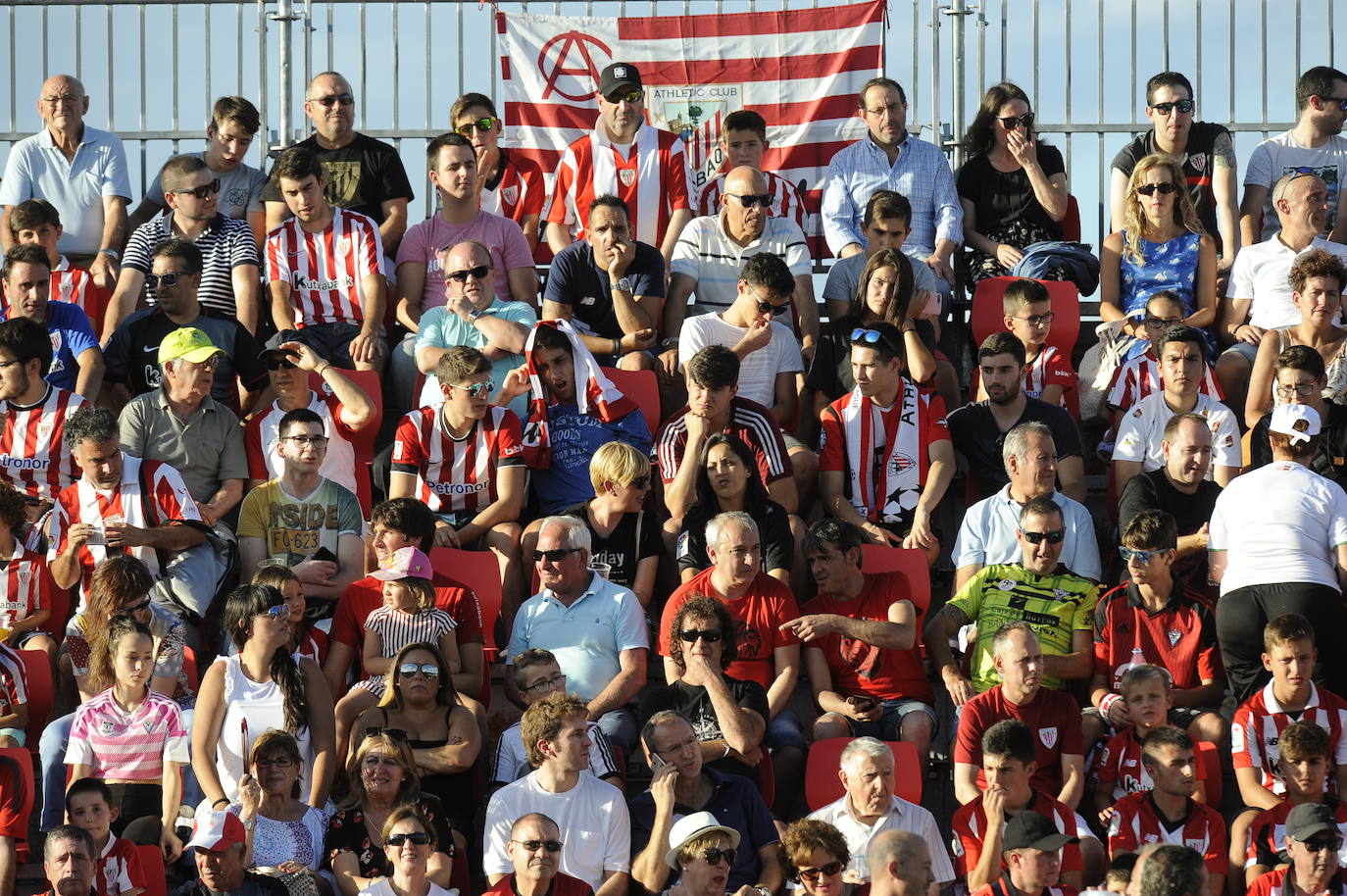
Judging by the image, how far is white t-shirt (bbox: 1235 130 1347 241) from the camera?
464 inches

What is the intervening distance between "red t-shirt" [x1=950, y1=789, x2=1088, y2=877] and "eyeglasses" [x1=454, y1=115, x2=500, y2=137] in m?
5.68

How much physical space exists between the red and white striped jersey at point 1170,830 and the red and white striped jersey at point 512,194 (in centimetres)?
572

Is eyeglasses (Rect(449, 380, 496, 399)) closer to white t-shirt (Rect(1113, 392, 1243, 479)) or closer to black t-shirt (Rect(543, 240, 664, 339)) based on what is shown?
black t-shirt (Rect(543, 240, 664, 339))

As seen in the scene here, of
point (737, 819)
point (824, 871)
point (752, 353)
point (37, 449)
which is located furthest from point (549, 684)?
point (37, 449)

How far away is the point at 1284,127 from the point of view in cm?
1302

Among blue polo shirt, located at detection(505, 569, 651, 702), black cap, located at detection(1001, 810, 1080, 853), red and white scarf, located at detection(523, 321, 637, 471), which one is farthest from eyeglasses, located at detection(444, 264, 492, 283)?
black cap, located at detection(1001, 810, 1080, 853)

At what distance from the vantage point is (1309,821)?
748 centimetres

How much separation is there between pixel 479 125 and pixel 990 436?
3.84 metres

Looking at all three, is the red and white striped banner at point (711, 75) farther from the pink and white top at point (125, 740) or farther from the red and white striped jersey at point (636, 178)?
the pink and white top at point (125, 740)

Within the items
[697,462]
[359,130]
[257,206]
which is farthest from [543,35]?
[697,462]

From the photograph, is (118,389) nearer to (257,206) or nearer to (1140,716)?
(257,206)

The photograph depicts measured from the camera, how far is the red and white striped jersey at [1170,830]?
25.9 feet

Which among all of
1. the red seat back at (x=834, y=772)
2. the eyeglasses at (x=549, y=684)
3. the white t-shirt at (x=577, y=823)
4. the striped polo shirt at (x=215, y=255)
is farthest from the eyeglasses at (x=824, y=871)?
the striped polo shirt at (x=215, y=255)

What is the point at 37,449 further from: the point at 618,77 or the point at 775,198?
the point at 775,198
